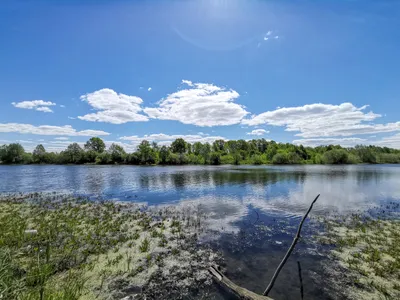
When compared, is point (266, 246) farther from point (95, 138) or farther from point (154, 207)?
point (95, 138)

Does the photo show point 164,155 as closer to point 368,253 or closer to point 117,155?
point 117,155

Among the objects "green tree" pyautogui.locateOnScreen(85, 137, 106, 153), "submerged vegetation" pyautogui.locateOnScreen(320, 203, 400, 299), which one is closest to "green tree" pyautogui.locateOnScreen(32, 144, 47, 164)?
"green tree" pyautogui.locateOnScreen(85, 137, 106, 153)

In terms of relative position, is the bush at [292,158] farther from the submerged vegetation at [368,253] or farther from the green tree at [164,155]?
the submerged vegetation at [368,253]

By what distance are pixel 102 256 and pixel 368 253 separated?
13.8 meters

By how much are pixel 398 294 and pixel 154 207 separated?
1869 centimetres

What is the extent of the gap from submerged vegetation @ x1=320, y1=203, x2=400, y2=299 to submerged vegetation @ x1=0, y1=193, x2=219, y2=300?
6133 millimetres

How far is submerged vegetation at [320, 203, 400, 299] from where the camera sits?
7.48 meters

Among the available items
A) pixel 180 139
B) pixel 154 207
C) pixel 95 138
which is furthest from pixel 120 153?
pixel 154 207

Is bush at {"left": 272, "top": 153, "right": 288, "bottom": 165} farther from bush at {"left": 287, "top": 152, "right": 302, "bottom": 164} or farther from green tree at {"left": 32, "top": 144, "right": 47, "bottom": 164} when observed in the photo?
green tree at {"left": 32, "top": 144, "right": 47, "bottom": 164}

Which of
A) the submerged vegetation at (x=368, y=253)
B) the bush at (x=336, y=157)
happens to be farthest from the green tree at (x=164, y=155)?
the submerged vegetation at (x=368, y=253)

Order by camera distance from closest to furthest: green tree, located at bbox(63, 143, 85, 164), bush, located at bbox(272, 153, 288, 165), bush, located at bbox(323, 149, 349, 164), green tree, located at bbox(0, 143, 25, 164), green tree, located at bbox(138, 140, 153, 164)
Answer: green tree, located at bbox(0, 143, 25, 164) → bush, located at bbox(323, 149, 349, 164) → bush, located at bbox(272, 153, 288, 165) → green tree, located at bbox(138, 140, 153, 164) → green tree, located at bbox(63, 143, 85, 164)

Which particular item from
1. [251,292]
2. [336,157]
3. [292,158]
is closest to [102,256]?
[251,292]

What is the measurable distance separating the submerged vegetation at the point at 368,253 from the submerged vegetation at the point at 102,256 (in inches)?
241

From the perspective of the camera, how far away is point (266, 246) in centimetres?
1153
